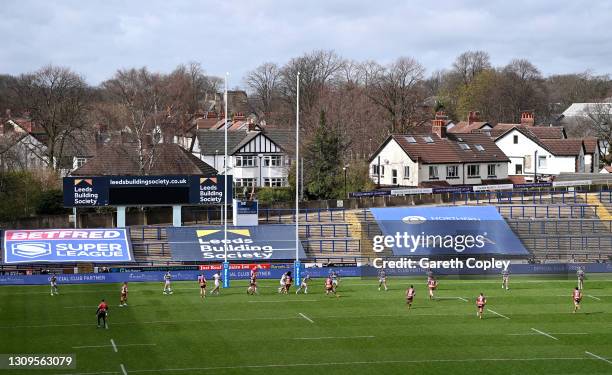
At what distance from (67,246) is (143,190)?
22.0 feet

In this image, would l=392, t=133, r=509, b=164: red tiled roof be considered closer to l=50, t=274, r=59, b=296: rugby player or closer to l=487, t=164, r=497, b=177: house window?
l=487, t=164, r=497, b=177: house window

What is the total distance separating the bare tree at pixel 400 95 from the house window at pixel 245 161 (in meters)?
24.5

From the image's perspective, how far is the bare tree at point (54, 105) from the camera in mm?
81125

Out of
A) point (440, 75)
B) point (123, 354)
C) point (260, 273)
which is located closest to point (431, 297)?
point (260, 273)

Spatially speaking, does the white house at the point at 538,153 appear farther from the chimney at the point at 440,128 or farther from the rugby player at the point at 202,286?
the rugby player at the point at 202,286

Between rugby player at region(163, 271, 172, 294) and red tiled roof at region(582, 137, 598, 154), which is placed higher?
red tiled roof at region(582, 137, 598, 154)

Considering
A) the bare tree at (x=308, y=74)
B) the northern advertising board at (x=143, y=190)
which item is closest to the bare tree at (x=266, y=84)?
the bare tree at (x=308, y=74)

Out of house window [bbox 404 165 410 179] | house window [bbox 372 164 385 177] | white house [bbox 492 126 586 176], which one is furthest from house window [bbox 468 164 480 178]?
white house [bbox 492 126 586 176]

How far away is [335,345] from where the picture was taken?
31516mm

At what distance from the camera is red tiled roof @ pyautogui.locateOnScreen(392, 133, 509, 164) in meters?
81.2

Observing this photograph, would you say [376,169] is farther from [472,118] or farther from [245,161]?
[472,118]

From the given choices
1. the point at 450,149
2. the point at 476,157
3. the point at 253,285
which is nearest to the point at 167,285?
the point at 253,285

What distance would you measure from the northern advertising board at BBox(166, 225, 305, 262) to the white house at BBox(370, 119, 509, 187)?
82.6 ft

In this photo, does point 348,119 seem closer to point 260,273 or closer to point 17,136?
point 17,136
